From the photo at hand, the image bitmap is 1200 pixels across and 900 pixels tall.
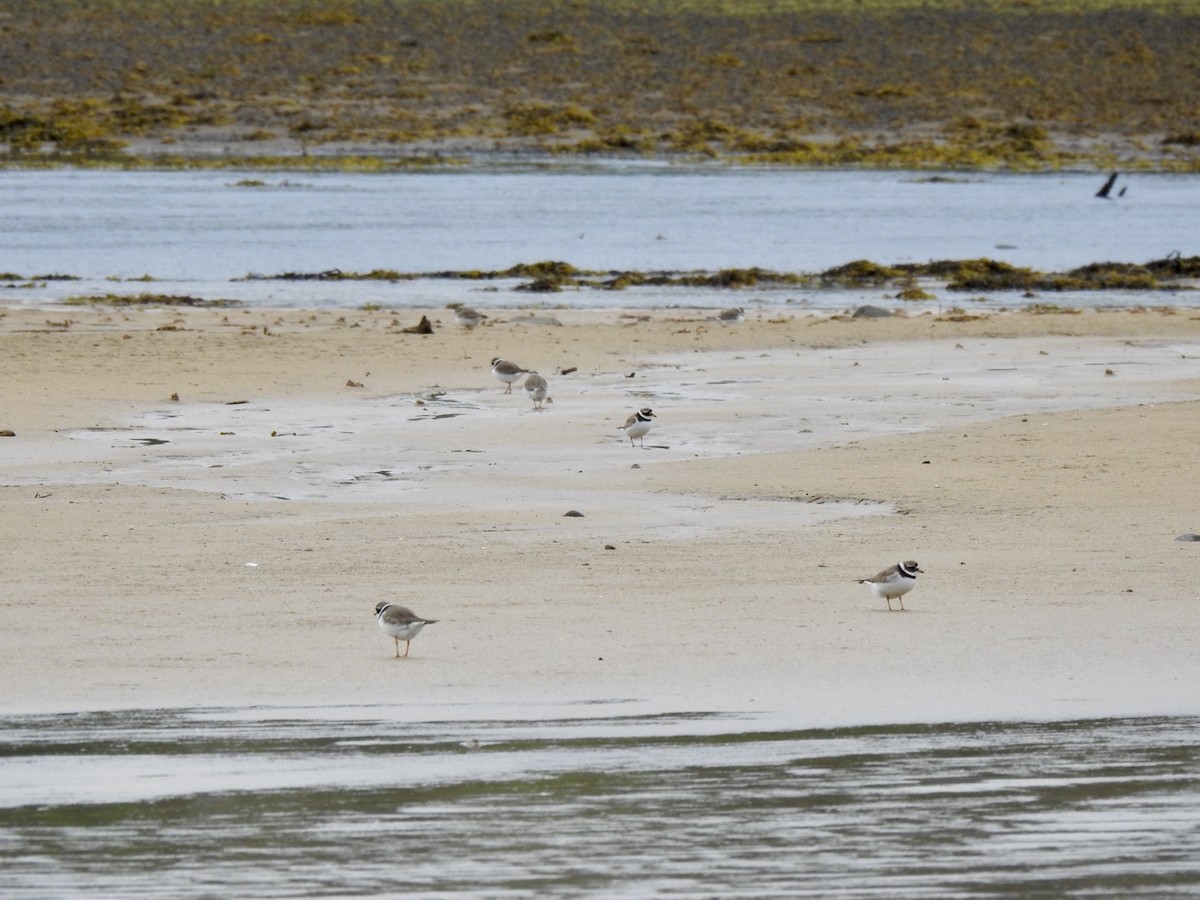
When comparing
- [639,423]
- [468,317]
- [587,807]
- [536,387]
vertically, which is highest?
[468,317]

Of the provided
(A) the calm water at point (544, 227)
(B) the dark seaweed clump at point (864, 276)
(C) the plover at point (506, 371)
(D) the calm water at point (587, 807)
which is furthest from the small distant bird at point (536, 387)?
(B) the dark seaweed clump at point (864, 276)

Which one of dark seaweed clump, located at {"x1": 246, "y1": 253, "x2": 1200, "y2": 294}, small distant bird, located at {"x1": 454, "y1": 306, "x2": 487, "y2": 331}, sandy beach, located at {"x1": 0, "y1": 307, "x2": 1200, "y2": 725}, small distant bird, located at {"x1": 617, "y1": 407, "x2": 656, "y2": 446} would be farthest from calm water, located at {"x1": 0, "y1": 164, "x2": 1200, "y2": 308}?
small distant bird, located at {"x1": 617, "y1": 407, "x2": 656, "y2": 446}

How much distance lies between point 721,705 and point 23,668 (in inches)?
106

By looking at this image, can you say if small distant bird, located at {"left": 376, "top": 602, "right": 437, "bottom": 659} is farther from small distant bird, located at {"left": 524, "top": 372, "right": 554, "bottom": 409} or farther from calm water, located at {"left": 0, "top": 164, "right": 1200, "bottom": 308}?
calm water, located at {"left": 0, "top": 164, "right": 1200, "bottom": 308}

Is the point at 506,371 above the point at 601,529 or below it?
above

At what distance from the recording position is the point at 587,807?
6.14 meters

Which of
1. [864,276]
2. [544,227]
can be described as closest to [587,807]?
[864,276]

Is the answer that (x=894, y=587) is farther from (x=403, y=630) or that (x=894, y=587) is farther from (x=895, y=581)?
(x=403, y=630)

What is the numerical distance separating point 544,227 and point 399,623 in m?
27.8

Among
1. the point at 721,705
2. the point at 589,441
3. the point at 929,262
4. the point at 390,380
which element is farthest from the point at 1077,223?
the point at 721,705

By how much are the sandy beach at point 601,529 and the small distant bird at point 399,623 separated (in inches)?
4.5

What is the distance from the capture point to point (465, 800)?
6.21 m

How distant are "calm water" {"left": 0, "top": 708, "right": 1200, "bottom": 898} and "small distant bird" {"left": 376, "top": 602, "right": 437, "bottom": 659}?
2.03 ft

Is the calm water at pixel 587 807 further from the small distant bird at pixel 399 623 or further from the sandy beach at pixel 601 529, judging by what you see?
the small distant bird at pixel 399 623
